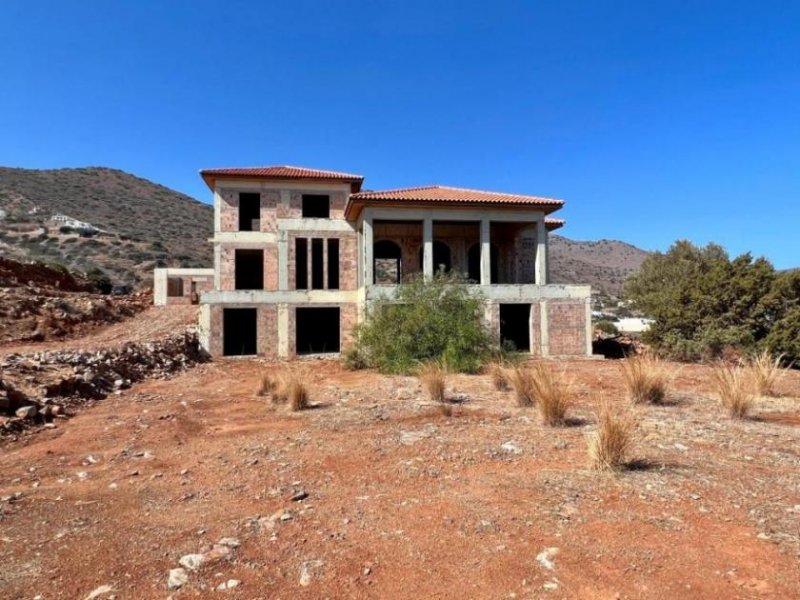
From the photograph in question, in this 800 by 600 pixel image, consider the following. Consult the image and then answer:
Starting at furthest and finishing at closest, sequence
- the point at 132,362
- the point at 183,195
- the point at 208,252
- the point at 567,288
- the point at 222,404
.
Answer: the point at 183,195 < the point at 208,252 < the point at 567,288 < the point at 132,362 < the point at 222,404

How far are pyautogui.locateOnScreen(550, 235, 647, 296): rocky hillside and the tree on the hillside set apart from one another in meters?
45.0

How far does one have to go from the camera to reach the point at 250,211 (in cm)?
2344

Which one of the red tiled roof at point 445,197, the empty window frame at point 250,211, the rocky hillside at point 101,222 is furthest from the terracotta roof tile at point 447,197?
the rocky hillside at point 101,222

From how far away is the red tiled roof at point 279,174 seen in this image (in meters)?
20.6

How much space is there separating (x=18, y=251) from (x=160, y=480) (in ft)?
155

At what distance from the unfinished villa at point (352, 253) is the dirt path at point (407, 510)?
11.9 metres

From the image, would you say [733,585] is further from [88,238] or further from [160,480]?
[88,238]

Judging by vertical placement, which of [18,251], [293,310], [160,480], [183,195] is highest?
[183,195]

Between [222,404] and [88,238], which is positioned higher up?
[88,238]

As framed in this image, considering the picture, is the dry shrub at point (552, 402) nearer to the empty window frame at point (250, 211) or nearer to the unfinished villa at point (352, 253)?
the unfinished villa at point (352, 253)

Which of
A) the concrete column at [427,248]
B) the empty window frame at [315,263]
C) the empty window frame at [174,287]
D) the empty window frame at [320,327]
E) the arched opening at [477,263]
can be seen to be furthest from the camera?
the empty window frame at [174,287]

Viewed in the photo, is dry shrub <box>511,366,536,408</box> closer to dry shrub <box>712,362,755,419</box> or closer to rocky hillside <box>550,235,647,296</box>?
dry shrub <box>712,362,755,419</box>

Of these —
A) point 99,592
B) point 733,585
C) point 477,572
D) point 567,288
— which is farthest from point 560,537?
point 567,288

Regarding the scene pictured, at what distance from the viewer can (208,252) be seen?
170ft
